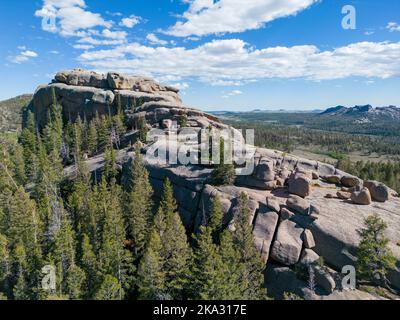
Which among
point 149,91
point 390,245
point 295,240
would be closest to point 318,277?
point 295,240

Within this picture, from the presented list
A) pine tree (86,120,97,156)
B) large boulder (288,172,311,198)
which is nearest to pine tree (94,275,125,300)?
large boulder (288,172,311,198)

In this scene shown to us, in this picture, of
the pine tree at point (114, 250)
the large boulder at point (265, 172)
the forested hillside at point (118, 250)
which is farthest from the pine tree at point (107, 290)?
the large boulder at point (265, 172)

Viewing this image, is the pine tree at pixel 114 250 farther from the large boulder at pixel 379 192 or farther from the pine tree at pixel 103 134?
the large boulder at pixel 379 192

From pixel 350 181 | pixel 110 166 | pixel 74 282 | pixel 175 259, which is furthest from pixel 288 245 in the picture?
pixel 110 166

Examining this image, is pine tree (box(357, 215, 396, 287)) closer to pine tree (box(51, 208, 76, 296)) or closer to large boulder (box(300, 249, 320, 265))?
large boulder (box(300, 249, 320, 265))

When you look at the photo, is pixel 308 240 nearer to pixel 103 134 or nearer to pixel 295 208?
pixel 295 208
